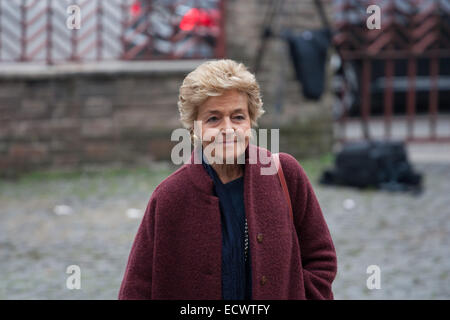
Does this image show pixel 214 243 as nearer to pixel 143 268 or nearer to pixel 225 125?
pixel 143 268

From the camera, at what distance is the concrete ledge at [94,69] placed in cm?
927

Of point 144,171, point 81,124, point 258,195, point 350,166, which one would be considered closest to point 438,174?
point 350,166

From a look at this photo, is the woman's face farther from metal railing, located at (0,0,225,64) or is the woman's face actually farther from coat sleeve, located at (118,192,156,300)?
metal railing, located at (0,0,225,64)

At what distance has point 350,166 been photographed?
329 inches

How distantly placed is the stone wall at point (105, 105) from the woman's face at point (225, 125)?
6.95 meters

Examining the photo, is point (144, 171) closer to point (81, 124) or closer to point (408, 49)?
point (81, 124)

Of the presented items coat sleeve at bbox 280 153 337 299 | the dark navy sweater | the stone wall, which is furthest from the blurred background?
the dark navy sweater

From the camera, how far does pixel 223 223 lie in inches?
90.0

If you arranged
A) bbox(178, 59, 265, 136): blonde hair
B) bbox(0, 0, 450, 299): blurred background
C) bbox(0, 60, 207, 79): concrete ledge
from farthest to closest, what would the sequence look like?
1. bbox(0, 60, 207, 79): concrete ledge
2. bbox(0, 0, 450, 299): blurred background
3. bbox(178, 59, 265, 136): blonde hair

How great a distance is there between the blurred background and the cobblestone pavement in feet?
0.14

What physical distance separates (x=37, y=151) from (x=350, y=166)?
3.92m

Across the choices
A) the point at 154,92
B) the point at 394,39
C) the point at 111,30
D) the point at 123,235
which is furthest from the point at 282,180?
the point at 394,39

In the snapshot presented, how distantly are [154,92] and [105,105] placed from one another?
64 centimetres

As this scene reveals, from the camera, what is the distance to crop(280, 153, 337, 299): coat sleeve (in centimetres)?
233
